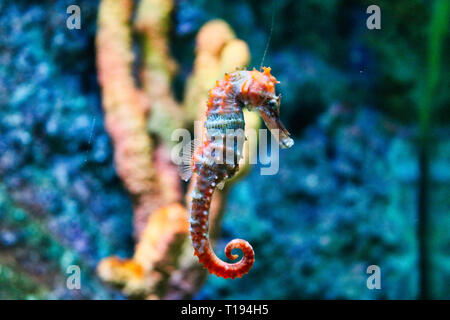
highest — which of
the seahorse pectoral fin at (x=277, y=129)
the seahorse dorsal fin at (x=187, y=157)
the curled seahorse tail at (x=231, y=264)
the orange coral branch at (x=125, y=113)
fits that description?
the orange coral branch at (x=125, y=113)

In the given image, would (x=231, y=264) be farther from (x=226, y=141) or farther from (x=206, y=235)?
(x=226, y=141)

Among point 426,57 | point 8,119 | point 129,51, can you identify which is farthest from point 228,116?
point 426,57

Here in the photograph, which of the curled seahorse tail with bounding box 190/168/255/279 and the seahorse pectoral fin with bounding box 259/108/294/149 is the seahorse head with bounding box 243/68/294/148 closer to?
the seahorse pectoral fin with bounding box 259/108/294/149

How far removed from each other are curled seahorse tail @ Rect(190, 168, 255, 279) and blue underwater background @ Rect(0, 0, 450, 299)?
829 mm

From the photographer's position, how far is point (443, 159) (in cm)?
323

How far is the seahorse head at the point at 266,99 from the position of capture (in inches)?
49.8

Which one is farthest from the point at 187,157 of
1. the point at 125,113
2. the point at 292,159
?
the point at 292,159

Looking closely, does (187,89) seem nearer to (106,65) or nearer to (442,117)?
(106,65)

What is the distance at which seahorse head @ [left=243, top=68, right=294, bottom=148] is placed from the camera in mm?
1264

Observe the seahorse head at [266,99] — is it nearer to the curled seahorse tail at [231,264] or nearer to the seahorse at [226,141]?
the seahorse at [226,141]

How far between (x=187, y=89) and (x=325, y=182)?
1313 millimetres

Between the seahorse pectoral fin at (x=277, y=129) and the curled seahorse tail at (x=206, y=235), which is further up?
the seahorse pectoral fin at (x=277, y=129)

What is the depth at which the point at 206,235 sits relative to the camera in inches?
51.5

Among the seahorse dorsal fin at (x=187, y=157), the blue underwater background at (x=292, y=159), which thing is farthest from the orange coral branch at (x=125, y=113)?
the seahorse dorsal fin at (x=187, y=157)
